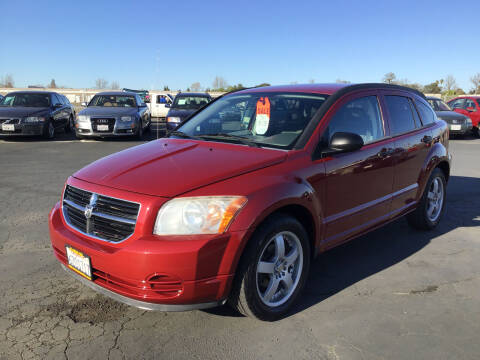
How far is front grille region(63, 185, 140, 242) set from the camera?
2555 mm

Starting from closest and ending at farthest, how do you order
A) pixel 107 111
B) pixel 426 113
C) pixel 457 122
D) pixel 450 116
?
pixel 426 113 < pixel 107 111 < pixel 457 122 < pixel 450 116

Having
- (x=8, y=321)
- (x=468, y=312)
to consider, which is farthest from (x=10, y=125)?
(x=468, y=312)

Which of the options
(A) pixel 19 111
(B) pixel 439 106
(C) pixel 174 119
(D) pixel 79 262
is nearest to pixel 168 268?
(D) pixel 79 262

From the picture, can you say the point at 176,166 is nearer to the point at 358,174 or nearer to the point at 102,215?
the point at 102,215

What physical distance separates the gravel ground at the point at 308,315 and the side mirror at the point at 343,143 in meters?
1.18

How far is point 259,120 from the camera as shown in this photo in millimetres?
3670

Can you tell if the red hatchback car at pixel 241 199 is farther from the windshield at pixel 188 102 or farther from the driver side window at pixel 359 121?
the windshield at pixel 188 102

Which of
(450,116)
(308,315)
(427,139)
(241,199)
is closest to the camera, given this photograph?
(241,199)

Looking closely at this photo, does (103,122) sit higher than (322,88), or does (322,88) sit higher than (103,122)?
(322,88)

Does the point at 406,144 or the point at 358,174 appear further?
the point at 406,144

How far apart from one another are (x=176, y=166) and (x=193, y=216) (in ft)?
1.80

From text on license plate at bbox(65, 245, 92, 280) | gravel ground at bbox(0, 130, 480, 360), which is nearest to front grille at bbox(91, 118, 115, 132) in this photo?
gravel ground at bbox(0, 130, 480, 360)

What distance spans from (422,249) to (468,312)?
1337 mm

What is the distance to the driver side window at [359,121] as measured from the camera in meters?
3.45
